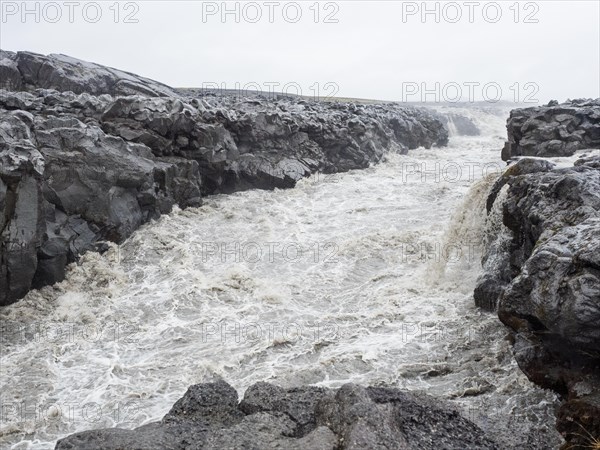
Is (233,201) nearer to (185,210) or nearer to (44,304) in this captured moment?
(185,210)

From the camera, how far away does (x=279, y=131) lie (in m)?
21.7

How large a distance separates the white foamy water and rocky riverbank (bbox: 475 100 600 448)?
43 cm

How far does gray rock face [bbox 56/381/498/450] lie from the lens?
407cm

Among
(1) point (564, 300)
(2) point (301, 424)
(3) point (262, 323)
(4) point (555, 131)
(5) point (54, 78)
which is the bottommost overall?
(3) point (262, 323)

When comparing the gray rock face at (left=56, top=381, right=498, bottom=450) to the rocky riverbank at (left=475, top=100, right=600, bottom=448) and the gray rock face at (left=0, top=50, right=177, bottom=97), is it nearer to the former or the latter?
the rocky riverbank at (left=475, top=100, right=600, bottom=448)

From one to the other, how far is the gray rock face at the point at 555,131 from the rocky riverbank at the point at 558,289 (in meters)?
9.20

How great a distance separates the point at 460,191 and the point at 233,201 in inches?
333

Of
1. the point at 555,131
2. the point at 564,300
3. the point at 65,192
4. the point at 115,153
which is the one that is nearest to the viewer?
the point at 564,300

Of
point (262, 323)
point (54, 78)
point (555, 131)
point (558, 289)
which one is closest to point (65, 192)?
point (262, 323)

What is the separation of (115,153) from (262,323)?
285 inches

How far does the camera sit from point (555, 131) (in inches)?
714

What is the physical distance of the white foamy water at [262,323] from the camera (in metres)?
7.16

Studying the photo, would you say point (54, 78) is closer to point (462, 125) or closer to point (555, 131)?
point (555, 131)

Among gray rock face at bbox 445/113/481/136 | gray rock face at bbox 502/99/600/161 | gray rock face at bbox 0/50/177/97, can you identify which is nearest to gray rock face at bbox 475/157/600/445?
→ gray rock face at bbox 502/99/600/161
